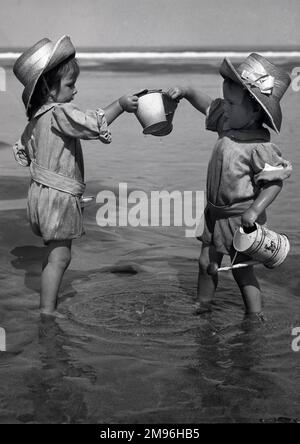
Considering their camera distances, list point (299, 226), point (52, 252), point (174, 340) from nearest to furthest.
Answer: point (174, 340)
point (52, 252)
point (299, 226)

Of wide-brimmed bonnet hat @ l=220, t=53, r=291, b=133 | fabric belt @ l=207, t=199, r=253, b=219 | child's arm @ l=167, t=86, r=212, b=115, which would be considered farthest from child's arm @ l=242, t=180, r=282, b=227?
child's arm @ l=167, t=86, r=212, b=115

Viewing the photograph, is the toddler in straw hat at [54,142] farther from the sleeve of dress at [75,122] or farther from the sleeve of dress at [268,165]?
the sleeve of dress at [268,165]

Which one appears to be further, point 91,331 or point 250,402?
point 91,331

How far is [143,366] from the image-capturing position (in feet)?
11.4

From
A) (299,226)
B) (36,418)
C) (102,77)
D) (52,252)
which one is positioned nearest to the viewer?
(36,418)

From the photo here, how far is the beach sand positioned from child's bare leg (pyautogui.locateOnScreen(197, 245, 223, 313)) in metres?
Result: 0.09

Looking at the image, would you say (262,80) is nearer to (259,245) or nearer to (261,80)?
(261,80)

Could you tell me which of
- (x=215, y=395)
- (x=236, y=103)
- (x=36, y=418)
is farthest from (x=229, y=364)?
(x=236, y=103)

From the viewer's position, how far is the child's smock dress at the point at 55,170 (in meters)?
3.96

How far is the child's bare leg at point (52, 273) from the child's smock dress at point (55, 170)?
0.25ft

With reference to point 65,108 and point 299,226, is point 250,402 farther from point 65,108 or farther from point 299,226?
point 299,226

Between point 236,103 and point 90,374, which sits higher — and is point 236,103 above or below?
above

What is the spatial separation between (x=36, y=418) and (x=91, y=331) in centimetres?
101

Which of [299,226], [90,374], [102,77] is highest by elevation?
[90,374]
